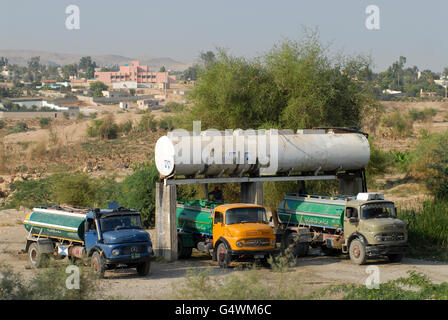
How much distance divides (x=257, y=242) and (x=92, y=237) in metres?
5.46

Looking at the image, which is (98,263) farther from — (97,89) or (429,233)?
(97,89)

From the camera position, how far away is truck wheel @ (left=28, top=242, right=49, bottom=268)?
21766 millimetres

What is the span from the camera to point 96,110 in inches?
5487

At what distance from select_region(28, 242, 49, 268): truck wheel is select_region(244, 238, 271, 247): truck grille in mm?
6906

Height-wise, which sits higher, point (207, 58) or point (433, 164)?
point (207, 58)

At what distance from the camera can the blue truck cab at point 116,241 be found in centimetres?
1994

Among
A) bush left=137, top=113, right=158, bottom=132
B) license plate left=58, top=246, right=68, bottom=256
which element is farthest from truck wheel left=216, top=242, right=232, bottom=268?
bush left=137, top=113, right=158, bottom=132

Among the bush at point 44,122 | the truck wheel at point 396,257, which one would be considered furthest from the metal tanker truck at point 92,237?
the bush at point 44,122

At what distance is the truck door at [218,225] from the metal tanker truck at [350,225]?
11.2 ft

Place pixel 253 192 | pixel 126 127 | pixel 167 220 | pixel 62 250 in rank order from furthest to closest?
pixel 126 127
pixel 253 192
pixel 167 220
pixel 62 250

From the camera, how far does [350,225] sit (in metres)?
22.9

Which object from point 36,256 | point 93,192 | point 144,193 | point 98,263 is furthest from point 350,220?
point 93,192

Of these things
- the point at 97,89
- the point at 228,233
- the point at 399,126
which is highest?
the point at 97,89

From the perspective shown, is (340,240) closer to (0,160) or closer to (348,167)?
(348,167)
